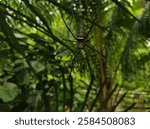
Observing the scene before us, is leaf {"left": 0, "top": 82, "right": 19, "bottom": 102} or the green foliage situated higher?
the green foliage

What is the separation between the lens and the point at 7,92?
1107 millimetres

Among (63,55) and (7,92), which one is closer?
(7,92)

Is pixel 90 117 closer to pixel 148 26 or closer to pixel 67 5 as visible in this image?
pixel 67 5

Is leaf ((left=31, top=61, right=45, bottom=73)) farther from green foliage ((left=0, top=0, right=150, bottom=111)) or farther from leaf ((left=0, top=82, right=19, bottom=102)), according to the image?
leaf ((left=0, top=82, right=19, bottom=102))

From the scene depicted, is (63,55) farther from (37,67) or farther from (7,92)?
(7,92)

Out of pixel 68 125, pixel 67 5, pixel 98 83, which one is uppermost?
pixel 67 5

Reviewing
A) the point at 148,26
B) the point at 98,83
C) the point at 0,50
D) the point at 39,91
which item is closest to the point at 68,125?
A: the point at 0,50

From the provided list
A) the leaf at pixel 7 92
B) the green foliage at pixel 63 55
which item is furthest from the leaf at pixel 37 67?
the leaf at pixel 7 92

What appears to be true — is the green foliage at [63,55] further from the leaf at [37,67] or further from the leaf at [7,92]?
the leaf at [7,92]

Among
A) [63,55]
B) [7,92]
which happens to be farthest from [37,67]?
[7,92]

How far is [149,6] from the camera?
4.74ft

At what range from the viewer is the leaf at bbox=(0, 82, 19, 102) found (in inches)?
43.1

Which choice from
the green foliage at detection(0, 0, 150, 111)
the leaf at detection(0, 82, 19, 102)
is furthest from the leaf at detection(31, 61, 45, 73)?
the leaf at detection(0, 82, 19, 102)

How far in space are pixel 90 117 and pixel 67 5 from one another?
Answer: 1.24 feet
